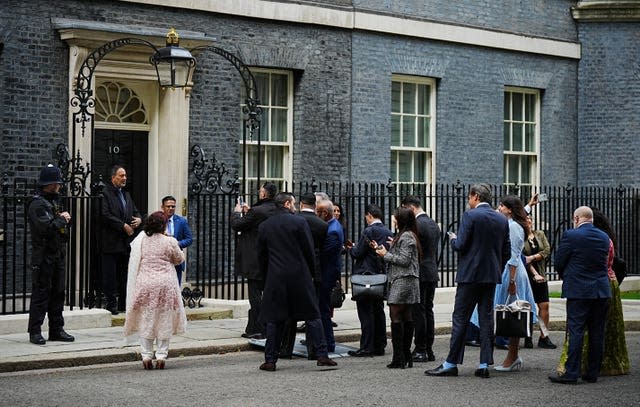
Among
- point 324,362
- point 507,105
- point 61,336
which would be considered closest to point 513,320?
point 324,362

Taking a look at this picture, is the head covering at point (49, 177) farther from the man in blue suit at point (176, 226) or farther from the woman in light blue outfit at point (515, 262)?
the woman in light blue outfit at point (515, 262)

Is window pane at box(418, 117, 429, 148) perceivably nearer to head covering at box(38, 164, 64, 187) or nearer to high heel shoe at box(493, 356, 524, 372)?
head covering at box(38, 164, 64, 187)

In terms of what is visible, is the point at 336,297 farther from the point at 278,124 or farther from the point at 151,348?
the point at 278,124

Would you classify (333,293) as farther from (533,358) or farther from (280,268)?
(533,358)

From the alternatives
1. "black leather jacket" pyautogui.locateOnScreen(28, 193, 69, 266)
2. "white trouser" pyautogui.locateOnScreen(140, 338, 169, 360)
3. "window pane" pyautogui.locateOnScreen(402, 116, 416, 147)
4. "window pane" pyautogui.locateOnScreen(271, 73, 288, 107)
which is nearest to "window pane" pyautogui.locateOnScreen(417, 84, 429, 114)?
"window pane" pyautogui.locateOnScreen(402, 116, 416, 147)

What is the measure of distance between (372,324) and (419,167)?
8.39 meters

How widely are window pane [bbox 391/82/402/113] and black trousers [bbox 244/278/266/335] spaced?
7.43 meters

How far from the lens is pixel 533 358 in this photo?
547 inches

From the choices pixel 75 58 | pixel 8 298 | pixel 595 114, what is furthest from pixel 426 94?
pixel 8 298

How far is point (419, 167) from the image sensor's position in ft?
71.7

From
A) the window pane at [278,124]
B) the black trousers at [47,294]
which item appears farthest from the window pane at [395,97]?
the black trousers at [47,294]

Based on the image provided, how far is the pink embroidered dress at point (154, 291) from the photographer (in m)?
12.5

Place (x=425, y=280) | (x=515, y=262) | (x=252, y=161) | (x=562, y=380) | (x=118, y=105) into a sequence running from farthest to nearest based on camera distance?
(x=252, y=161) < (x=118, y=105) < (x=515, y=262) < (x=425, y=280) < (x=562, y=380)

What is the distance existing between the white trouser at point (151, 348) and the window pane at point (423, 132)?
9984 millimetres
